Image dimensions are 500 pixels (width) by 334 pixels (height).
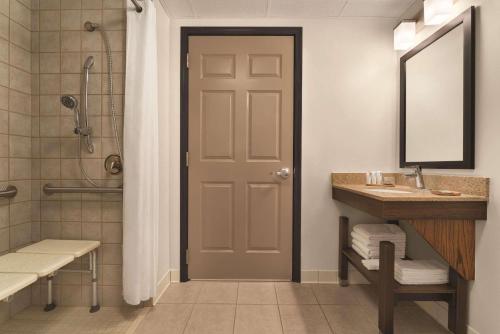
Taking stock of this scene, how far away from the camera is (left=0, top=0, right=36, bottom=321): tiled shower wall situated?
184cm

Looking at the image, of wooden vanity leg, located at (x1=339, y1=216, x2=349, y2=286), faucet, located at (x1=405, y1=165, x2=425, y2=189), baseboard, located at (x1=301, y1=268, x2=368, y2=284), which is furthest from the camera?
baseboard, located at (x1=301, y1=268, x2=368, y2=284)

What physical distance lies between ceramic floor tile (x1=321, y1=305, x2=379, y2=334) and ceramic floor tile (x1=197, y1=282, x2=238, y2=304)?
70cm

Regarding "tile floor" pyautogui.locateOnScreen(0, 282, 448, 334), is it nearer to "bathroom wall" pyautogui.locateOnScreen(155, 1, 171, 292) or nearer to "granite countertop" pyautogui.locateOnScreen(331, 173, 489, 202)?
"bathroom wall" pyautogui.locateOnScreen(155, 1, 171, 292)

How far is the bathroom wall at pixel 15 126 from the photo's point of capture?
1.84m

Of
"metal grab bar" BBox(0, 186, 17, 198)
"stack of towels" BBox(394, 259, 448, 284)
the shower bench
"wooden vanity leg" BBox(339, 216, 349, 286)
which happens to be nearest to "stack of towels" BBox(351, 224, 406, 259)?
"wooden vanity leg" BBox(339, 216, 349, 286)

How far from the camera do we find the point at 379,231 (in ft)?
7.03

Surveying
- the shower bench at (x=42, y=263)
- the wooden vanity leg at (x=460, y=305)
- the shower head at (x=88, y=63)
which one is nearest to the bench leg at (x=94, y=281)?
the shower bench at (x=42, y=263)

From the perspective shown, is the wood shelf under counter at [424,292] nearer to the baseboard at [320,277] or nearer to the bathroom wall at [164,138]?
the baseboard at [320,277]

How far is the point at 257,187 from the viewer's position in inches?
100

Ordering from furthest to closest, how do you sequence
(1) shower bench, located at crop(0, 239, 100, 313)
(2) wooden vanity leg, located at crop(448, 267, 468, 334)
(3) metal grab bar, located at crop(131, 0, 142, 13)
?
(3) metal grab bar, located at crop(131, 0, 142, 13) → (2) wooden vanity leg, located at crop(448, 267, 468, 334) → (1) shower bench, located at crop(0, 239, 100, 313)

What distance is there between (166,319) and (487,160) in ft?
7.03

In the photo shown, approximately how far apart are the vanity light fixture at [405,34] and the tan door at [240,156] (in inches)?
33.2

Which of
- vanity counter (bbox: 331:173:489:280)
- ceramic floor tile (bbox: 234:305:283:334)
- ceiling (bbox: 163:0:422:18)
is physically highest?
ceiling (bbox: 163:0:422:18)

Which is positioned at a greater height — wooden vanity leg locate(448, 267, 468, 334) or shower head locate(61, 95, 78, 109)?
shower head locate(61, 95, 78, 109)
